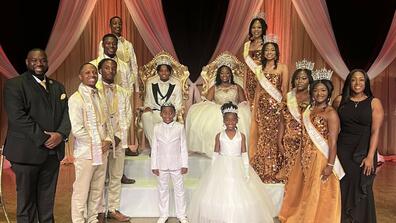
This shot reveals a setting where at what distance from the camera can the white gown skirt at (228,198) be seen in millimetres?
4938

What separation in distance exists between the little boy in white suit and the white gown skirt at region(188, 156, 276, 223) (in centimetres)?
17

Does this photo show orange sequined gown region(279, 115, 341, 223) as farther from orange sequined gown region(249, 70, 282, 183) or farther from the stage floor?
the stage floor

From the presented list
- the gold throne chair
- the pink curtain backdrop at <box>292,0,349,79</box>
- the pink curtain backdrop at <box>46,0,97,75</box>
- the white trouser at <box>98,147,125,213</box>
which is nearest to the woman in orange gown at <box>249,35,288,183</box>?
the gold throne chair

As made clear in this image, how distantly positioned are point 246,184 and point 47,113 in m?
2.00

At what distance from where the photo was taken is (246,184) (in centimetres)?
510

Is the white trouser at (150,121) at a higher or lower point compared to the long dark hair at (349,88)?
lower

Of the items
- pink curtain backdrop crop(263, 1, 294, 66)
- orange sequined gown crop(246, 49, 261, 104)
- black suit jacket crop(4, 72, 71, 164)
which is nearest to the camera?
black suit jacket crop(4, 72, 71, 164)

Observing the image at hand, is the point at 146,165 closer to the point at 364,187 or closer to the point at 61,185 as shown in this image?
the point at 61,185

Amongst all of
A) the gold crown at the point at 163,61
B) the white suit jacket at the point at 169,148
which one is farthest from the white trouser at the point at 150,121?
the white suit jacket at the point at 169,148

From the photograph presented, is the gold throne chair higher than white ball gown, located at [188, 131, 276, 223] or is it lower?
higher

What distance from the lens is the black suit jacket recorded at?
13.8 feet

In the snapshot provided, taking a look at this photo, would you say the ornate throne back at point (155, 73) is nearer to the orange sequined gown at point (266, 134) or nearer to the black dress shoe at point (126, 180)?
the orange sequined gown at point (266, 134)

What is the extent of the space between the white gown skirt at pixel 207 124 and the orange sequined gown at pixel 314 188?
1.27 meters

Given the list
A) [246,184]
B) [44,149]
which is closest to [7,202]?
[44,149]
